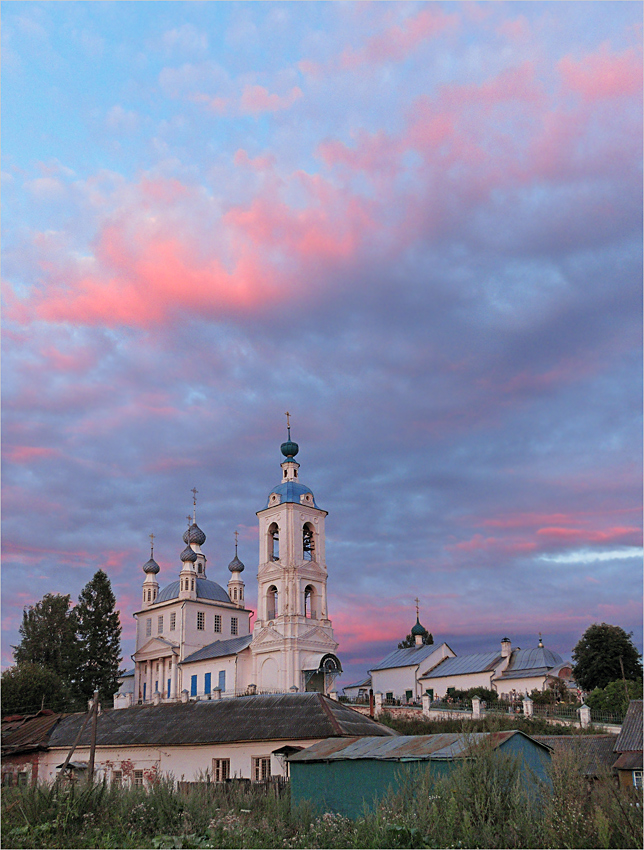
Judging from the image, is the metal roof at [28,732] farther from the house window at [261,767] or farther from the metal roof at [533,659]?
the metal roof at [533,659]

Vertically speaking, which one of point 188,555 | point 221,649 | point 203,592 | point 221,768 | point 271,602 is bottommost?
point 221,768

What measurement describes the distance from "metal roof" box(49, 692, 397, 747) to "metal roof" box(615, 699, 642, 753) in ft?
24.6

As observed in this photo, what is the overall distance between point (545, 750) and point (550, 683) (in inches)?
1216

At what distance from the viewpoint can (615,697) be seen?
35.6 m

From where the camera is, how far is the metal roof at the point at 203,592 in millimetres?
57406

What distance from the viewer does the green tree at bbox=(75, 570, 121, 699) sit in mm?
55188

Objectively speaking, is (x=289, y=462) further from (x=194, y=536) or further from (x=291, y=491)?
(x=194, y=536)

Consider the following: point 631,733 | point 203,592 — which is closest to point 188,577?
point 203,592

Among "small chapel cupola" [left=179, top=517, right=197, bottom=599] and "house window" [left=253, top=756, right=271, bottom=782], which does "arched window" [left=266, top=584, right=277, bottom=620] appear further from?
"house window" [left=253, top=756, right=271, bottom=782]

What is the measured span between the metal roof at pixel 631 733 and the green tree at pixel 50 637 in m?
41.6

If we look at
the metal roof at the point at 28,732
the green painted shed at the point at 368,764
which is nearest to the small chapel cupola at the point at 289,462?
the metal roof at the point at 28,732

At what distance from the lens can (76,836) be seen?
405 inches

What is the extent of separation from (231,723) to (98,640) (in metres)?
36.4

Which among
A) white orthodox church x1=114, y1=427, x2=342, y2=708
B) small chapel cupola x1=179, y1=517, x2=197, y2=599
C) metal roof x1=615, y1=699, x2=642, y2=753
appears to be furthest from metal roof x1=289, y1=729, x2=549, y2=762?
small chapel cupola x1=179, y1=517, x2=197, y2=599
